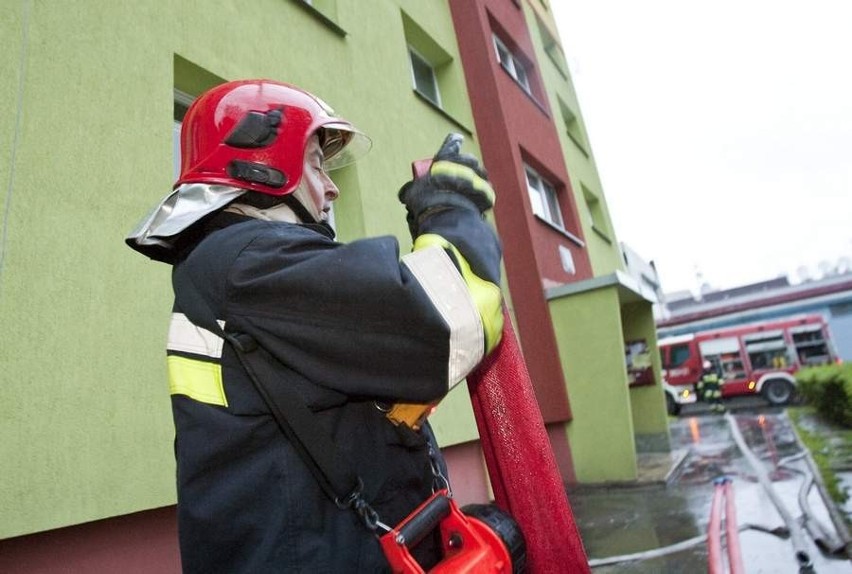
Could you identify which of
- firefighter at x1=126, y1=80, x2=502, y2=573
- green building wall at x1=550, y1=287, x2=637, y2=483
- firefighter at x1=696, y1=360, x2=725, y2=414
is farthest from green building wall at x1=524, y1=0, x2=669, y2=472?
firefighter at x1=696, y1=360, x2=725, y2=414

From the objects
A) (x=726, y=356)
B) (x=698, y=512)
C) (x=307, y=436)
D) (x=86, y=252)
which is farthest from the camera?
(x=726, y=356)

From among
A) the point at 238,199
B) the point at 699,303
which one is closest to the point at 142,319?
the point at 238,199

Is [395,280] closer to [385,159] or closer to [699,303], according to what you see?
[385,159]

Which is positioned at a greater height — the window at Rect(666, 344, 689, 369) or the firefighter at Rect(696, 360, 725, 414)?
the window at Rect(666, 344, 689, 369)

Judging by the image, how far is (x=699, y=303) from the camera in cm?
4756

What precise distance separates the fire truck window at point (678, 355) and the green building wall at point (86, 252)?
18.8 metres

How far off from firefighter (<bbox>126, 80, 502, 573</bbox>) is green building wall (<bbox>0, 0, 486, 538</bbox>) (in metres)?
1.51

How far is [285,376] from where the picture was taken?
3.38 feet

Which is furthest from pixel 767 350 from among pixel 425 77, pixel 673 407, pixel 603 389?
pixel 425 77

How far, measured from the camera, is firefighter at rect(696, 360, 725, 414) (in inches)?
643

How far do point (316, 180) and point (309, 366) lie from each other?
2.18ft

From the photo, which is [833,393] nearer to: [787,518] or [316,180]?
[787,518]

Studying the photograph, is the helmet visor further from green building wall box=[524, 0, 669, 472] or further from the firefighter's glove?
green building wall box=[524, 0, 669, 472]

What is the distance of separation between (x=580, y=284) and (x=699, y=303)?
156 feet
